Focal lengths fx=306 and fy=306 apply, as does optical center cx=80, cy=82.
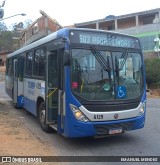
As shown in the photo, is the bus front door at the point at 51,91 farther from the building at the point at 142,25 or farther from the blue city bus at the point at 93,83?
the building at the point at 142,25

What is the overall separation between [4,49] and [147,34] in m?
46.9

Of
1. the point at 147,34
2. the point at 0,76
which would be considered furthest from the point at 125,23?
the point at 0,76

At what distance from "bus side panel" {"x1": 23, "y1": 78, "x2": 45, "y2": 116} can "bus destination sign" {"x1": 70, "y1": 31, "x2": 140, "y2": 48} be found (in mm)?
2521

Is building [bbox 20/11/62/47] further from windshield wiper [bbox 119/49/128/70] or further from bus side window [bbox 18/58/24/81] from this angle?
windshield wiper [bbox 119/49/128/70]

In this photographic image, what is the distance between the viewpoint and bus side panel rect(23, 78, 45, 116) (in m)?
9.95

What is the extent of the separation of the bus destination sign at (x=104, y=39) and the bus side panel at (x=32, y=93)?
8.27 feet

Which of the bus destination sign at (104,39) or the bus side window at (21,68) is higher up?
the bus destination sign at (104,39)

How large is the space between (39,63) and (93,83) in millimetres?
3047

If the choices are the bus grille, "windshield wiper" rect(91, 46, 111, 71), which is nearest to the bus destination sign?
"windshield wiper" rect(91, 46, 111, 71)

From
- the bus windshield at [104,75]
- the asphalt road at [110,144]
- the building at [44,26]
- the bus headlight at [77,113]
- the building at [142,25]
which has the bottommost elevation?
the asphalt road at [110,144]

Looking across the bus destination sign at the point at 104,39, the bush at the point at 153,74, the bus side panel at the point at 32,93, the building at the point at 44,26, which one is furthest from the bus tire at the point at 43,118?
the bush at the point at 153,74

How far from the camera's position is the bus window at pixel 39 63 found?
9.54 meters

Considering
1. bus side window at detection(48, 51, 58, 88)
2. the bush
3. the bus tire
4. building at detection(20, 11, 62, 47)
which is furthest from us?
the bush

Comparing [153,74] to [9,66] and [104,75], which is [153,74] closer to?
[9,66]
